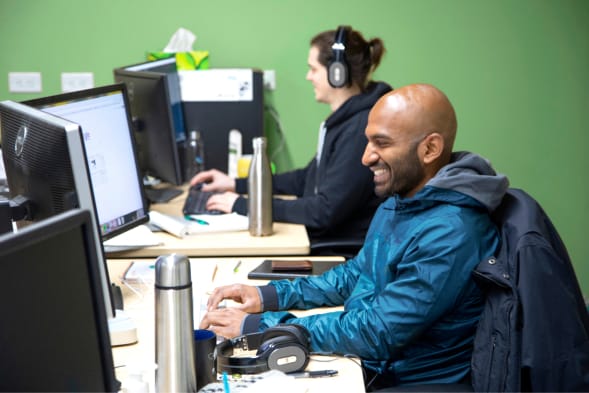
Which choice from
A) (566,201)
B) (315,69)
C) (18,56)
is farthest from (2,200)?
(566,201)

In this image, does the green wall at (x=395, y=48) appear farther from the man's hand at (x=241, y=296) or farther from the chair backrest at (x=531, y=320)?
the chair backrest at (x=531, y=320)

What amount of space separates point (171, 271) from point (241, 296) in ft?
1.91

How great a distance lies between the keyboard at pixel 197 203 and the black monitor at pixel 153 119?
77mm

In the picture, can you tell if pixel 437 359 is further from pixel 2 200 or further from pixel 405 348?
pixel 2 200

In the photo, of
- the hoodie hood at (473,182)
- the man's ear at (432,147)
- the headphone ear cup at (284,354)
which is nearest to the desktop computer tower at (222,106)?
the man's ear at (432,147)

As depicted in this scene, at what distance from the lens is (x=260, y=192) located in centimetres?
233

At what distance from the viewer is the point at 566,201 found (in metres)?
3.75

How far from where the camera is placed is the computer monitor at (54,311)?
0.84m

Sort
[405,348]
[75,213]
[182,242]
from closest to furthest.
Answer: [75,213], [405,348], [182,242]

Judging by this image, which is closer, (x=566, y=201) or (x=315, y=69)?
(x=315, y=69)

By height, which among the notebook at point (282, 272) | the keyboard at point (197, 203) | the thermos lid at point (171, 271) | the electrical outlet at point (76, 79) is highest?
the electrical outlet at point (76, 79)

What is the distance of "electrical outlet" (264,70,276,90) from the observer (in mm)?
3602

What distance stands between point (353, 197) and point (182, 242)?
0.61 m

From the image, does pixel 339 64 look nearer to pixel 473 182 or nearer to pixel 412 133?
pixel 412 133
